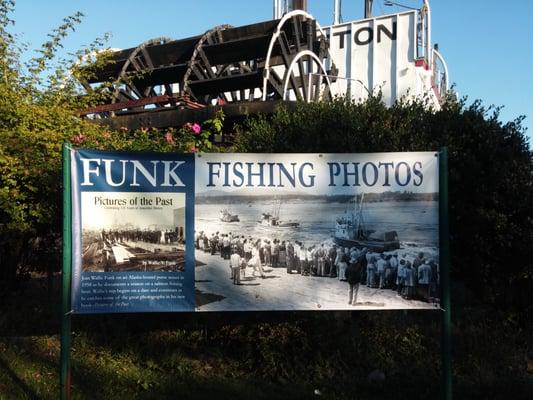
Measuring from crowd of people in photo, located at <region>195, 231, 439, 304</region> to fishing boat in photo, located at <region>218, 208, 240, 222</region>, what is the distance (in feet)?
0.38

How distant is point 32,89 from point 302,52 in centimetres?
1453

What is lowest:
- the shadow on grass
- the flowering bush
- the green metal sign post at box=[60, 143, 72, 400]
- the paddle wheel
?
the shadow on grass

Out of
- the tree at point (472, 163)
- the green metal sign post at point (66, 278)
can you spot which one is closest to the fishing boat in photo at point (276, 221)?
the green metal sign post at point (66, 278)

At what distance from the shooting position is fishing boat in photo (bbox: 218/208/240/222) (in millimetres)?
4523

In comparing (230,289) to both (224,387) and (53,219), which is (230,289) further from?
(53,219)

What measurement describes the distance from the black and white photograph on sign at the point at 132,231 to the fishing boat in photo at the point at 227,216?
0.29 m

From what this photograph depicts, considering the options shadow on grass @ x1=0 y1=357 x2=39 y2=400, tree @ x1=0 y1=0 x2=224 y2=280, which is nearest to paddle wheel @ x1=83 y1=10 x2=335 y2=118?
tree @ x1=0 y1=0 x2=224 y2=280

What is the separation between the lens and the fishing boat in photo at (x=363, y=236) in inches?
179

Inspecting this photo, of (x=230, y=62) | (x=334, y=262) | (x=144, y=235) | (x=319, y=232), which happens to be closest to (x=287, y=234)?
(x=319, y=232)

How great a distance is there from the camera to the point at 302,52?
21078 mm

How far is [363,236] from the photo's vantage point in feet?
14.9

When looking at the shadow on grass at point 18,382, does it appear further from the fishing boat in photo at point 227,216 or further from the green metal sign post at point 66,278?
the fishing boat in photo at point 227,216

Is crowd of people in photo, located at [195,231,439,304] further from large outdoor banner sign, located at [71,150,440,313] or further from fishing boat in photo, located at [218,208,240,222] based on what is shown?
fishing boat in photo, located at [218,208,240,222]

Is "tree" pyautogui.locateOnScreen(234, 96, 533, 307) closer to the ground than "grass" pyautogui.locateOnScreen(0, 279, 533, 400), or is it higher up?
higher up
